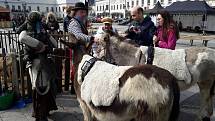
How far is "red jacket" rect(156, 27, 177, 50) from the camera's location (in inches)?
203

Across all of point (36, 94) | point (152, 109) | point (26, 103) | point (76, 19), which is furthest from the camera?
point (26, 103)

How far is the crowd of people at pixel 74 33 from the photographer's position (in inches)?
177

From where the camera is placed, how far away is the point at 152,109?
2.77 meters

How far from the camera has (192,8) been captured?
28.2 m

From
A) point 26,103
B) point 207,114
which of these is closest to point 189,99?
point 207,114

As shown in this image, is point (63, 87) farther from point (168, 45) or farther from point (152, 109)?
point (152, 109)

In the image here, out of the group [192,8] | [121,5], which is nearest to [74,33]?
[192,8]

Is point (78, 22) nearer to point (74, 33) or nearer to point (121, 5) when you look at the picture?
point (74, 33)

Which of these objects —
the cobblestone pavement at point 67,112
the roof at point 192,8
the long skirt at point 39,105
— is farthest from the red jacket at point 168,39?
the roof at point 192,8

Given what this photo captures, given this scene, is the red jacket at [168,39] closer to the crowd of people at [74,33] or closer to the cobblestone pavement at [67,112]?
the crowd of people at [74,33]

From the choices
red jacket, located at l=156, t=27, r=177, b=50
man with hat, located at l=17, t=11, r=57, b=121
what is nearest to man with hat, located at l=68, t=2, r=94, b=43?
man with hat, located at l=17, t=11, r=57, b=121

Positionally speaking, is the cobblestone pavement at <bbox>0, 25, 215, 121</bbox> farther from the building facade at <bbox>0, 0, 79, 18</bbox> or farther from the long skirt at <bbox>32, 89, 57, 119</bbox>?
the building facade at <bbox>0, 0, 79, 18</bbox>

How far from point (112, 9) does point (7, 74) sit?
9621 centimetres

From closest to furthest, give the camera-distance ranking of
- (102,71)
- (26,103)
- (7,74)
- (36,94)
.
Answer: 1. (102,71)
2. (36,94)
3. (26,103)
4. (7,74)
